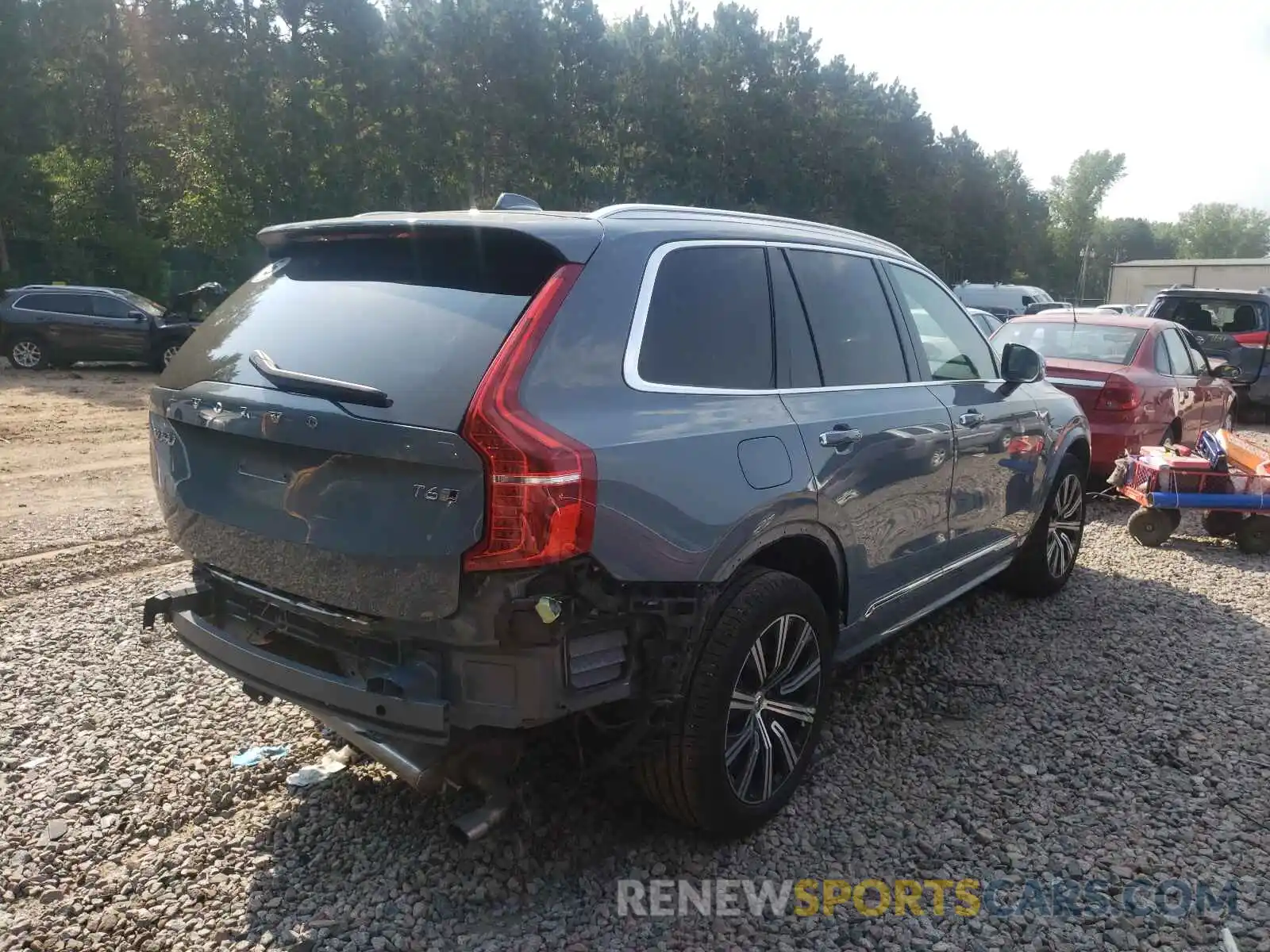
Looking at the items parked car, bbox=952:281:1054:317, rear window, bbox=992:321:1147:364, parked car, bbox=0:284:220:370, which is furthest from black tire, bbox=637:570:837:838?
parked car, bbox=952:281:1054:317

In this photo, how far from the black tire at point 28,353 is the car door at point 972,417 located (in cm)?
1706

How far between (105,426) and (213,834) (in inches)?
399

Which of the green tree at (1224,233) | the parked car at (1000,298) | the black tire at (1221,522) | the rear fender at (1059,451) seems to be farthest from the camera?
the green tree at (1224,233)

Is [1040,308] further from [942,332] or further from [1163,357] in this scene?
[942,332]

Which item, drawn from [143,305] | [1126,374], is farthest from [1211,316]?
[143,305]

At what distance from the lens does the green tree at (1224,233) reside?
121 m

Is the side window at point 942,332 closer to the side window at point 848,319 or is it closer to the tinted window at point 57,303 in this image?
the side window at point 848,319

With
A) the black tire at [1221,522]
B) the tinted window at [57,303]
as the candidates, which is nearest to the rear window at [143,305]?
the tinted window at [57,303]

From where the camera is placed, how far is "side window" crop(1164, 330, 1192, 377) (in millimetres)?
8836

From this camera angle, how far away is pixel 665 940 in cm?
270

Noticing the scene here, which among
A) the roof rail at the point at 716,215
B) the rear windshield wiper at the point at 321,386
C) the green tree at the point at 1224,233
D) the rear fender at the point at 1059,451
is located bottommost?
the rear fender at the point at 1059,451

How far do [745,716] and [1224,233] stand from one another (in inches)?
5666

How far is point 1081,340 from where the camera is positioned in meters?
8.75

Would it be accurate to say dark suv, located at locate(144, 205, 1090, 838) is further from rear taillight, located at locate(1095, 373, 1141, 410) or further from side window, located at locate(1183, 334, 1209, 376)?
side window, located at locate(1183, 334, 1209, 376)
